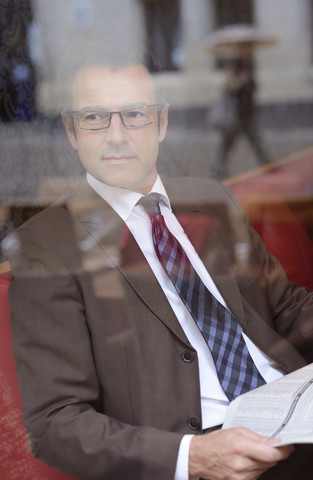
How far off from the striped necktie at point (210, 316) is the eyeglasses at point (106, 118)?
0.53 ft

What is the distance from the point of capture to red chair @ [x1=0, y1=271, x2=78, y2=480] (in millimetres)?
1137

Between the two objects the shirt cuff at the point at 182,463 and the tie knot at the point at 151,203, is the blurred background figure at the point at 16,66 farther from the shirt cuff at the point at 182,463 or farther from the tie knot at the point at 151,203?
the shirt cuff at the point at 182,463

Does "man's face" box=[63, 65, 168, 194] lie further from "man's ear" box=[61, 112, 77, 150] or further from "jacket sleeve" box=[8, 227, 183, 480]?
"jacket sleeve" box=[8, 227, 183, 480]

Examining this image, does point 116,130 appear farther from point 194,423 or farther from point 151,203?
point 194,423

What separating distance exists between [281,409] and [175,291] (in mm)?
314

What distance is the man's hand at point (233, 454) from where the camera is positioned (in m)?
0.95

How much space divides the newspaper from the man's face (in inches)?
18.7

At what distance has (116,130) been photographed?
3.94 feet

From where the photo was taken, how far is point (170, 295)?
3.97ft

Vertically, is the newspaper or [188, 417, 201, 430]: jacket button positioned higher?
the newspaper

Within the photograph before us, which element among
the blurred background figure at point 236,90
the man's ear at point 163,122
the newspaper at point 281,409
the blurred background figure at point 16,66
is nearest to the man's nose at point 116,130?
the man's ear at point 163,122

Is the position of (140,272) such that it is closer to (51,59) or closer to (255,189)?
(51,59)

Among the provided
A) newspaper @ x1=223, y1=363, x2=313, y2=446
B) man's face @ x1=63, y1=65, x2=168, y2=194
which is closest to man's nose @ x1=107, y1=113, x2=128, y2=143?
man's face @ x1=63, y1=65, x2=168, y2=194

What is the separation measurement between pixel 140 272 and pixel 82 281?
0.12m
